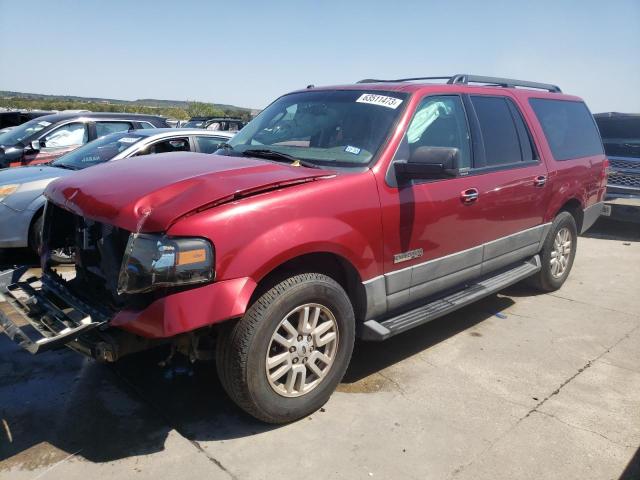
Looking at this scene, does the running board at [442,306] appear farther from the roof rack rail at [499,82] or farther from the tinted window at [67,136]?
the tinted window at [67,136]

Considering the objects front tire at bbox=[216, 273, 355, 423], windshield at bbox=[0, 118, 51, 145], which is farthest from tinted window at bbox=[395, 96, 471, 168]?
windshield at bbox=[0, 118, 51, 145]

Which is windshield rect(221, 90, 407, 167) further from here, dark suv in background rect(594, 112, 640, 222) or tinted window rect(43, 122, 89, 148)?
dark suv in background rect(594, 112, 640, 222)

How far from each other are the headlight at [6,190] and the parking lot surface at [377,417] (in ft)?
7.13

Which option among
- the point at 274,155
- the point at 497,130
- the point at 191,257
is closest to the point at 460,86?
the point at 497,130

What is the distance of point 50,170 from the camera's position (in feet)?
19.7

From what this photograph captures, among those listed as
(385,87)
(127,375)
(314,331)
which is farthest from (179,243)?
(385,87)

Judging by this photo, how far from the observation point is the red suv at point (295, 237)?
254cm

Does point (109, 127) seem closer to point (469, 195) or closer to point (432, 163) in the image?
point (469, 195)

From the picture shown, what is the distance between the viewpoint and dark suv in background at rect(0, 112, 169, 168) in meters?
7.36

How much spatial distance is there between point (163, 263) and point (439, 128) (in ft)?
7.68

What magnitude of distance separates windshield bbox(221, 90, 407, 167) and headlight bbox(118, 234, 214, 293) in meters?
1.27

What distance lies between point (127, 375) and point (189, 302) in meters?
1.45

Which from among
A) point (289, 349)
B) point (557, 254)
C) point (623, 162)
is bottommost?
point (289, 349)

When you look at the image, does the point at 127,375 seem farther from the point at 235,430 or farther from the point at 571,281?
the point at 571,281
